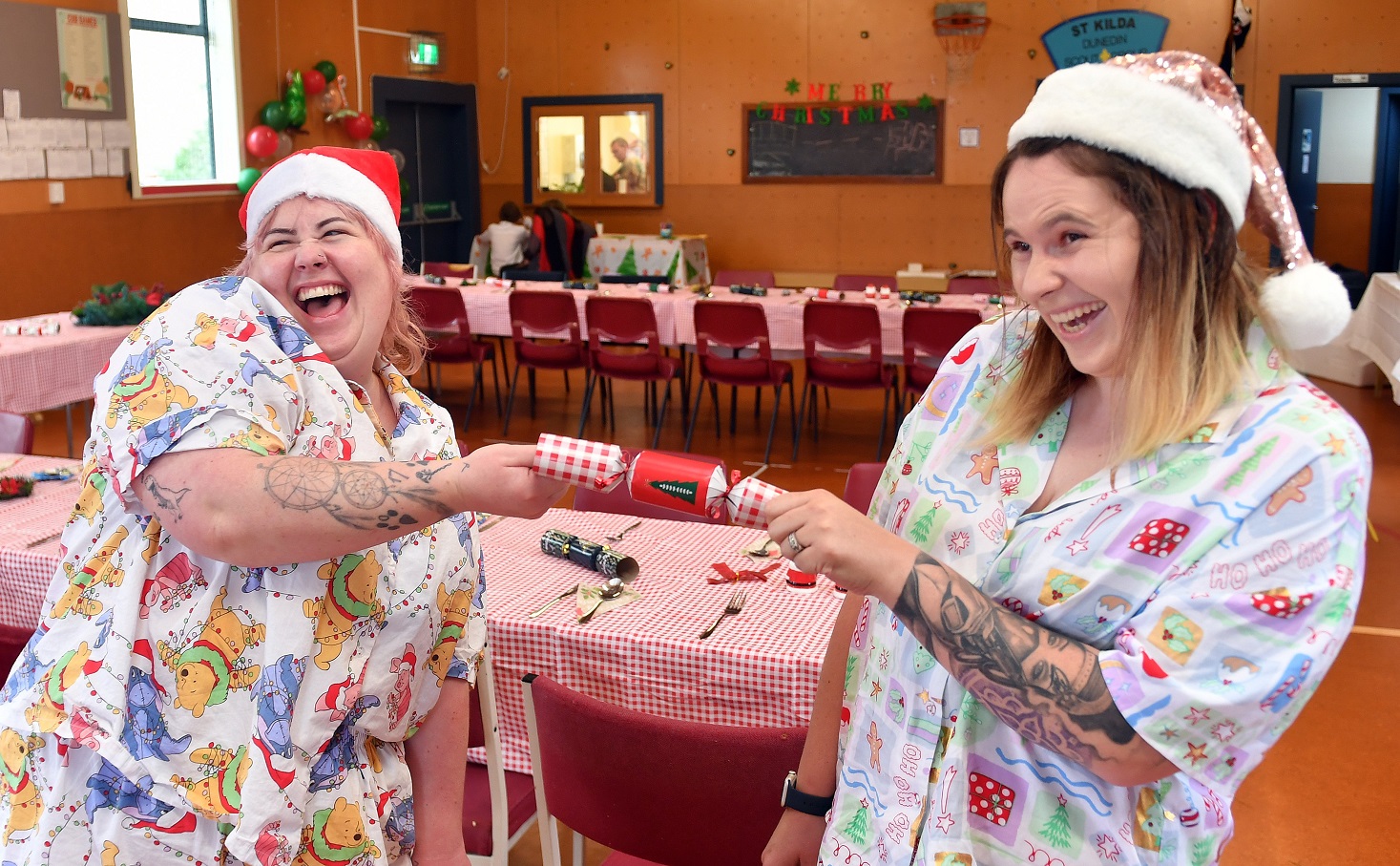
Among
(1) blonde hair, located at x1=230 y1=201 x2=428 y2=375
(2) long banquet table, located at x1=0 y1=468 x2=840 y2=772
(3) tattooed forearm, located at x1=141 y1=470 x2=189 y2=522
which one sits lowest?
(2) long banquet table, located at x1=0 y1=468 x2=840 y2=772

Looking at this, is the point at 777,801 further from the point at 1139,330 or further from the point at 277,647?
the point at 1139,330

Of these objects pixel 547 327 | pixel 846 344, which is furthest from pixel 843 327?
pixel 547 327

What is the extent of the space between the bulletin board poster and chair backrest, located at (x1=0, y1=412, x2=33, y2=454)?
18.5ft

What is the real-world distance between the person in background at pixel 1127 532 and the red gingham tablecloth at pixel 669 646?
98 centimetres

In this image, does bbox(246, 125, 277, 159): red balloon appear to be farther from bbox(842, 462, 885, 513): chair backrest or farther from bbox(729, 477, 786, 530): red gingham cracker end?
bbox(729, 477, 786, 530): red gingham cracker end

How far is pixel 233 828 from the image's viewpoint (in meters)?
1.30

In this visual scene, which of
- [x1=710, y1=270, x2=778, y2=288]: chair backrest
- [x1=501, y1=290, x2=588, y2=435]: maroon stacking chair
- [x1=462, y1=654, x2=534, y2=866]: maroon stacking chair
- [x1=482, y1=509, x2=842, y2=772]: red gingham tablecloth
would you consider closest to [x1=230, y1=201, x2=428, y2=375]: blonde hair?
[x1=462, y1=654, x2=534, y2=866]: maroon stacking chair

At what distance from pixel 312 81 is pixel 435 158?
2440 mm

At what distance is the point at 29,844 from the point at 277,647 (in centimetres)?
39

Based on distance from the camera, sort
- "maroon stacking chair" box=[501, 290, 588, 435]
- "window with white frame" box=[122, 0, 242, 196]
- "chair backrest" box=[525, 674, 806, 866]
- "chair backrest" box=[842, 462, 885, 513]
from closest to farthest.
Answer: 1. "chair backrest" box=[525, 674, 806, 866]
2. "chair backrest" box=[842, 462, 885, 513]
3. "maroon stacking chair" box=[501, 290, 588, 435]
4. "window with white frame" box=[122, 0, 242, 196]

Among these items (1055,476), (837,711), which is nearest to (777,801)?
(837,711)

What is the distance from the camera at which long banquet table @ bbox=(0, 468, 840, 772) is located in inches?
91.7

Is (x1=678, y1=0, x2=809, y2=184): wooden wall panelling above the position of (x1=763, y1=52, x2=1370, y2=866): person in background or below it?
above

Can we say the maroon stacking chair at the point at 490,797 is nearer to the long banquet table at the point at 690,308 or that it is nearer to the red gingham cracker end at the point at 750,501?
the red gingham cracker end at the point at 750,501
